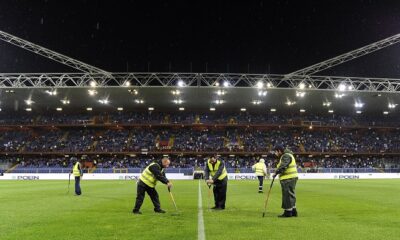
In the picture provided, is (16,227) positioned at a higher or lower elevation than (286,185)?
lower

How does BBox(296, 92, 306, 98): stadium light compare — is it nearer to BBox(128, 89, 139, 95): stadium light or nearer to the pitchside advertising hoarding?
the pitchside advertising hoarding

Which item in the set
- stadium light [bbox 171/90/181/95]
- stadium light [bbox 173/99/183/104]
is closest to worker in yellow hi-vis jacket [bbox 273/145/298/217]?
stadium light [bbox 171/90/181/95]

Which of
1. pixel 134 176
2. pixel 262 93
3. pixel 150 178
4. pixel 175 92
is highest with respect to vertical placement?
pixel 262 93

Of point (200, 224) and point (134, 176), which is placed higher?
point (200, 224)

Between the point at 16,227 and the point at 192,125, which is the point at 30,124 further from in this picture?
the point at 16,227

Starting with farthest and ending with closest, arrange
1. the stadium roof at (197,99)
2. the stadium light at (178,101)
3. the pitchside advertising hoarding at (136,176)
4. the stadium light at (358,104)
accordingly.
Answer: the stadium light at (358,104) < the stadium light at (178,101) < the stadium roof at (197,99) < the pitchside advertising hoarding at (136,176)

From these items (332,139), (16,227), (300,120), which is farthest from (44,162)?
(16,227)

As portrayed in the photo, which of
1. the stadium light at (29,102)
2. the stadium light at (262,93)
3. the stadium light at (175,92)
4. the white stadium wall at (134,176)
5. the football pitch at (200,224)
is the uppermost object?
the stadium light at (262,93)

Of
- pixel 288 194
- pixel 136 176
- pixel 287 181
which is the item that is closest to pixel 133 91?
pixel 136 176

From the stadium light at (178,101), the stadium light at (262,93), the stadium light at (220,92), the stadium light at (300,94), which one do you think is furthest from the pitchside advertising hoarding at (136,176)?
the stadium light at (178,101)

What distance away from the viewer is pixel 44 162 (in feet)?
212

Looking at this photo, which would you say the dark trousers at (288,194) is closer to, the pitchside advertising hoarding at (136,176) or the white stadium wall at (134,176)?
the pitchside advertising hoarding at (136,176)

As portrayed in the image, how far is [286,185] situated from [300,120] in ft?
196

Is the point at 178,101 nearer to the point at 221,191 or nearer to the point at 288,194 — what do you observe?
the point at 221,191
